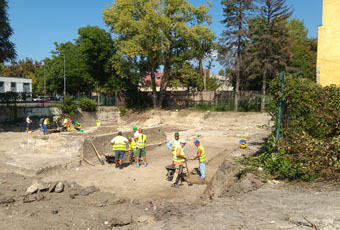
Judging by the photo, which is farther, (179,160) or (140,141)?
(140,141)

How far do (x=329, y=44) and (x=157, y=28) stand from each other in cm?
1583

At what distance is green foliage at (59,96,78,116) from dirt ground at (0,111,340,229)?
15.0 metres

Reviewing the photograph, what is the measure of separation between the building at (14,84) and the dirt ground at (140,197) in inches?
1640

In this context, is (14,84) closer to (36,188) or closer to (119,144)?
(119,144)

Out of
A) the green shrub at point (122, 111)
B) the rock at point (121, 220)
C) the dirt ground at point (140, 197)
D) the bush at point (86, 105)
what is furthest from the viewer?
the green shrub at point (122, 111)

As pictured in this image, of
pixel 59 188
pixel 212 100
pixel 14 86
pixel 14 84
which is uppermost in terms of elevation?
pixel 14 84

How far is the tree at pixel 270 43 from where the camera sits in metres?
26.2

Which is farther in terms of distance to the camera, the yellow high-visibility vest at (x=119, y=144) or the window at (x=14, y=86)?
the window at (x=14, y=86)

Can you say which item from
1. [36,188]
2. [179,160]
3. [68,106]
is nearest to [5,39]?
[68,106]

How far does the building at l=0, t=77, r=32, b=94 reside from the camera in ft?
161

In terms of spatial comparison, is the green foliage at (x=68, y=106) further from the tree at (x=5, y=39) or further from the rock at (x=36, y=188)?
the rock at (x=36, y=188)

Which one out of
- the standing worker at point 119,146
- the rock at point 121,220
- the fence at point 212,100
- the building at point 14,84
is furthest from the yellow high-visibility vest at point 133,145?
the building at point 14,84

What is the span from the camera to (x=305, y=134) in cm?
782

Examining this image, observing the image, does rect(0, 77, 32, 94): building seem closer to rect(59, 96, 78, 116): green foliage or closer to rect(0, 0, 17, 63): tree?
rect(59, 96, 78, 116): green foliage
